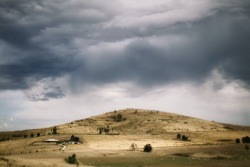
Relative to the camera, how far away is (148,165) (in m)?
55.2

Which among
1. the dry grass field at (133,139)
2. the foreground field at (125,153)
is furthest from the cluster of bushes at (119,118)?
the foreground field at (125,153)

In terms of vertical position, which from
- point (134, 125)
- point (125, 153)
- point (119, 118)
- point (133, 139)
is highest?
point (119, 118)

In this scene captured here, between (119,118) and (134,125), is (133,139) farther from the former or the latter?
(119,118)

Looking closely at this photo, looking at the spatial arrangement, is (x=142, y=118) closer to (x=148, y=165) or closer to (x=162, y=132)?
(x=162, y=132)

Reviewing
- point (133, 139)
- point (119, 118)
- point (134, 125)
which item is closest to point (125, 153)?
point (133, 139)

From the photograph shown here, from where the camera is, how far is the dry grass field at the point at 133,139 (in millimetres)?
72750

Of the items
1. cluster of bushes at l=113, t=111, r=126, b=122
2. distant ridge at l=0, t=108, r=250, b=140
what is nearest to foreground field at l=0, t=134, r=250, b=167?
distant ridge at l=0, t=108, r=250, b=140

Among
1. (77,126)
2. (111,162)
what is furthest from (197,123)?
(111,162)

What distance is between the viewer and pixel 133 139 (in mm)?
108938

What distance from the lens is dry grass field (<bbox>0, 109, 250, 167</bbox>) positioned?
2864 inches

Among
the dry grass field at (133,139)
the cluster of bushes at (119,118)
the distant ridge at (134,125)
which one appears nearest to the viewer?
the dry grass field at (133,139)

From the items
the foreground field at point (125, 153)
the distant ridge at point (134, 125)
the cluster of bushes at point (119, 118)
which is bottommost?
the foreground field at point (125, 153)

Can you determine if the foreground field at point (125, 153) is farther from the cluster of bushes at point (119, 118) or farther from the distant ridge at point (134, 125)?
the cluster of bushes at point (119, 118)

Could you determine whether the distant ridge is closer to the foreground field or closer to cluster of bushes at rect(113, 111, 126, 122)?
cluster of bushes at rect(113, 111, 126, 122)
